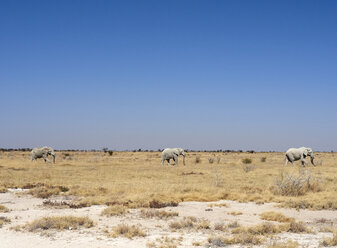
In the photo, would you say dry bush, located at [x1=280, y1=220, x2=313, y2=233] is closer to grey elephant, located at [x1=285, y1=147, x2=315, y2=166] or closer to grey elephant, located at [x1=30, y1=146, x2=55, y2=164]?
grey elephant, located at [x1=285, y1=147, x2=315, y2=166]

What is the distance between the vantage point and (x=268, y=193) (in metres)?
16.5

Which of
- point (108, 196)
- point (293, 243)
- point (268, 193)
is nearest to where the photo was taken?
point (293, 243)

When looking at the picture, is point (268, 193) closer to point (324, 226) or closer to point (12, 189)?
point (324, 226)

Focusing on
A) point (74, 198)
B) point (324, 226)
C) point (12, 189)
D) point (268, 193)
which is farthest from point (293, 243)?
point (12, 189)

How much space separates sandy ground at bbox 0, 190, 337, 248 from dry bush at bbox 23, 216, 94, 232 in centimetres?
26

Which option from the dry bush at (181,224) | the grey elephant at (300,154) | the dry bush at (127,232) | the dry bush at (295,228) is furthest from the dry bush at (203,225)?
the grey elephant at (300,154)

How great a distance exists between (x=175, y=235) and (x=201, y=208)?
4356 mm

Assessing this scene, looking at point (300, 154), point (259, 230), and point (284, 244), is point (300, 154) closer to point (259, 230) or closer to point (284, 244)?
point (259, 230)

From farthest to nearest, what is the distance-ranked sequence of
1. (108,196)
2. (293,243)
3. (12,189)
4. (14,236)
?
1. (12,189)
2. (108,196)
3. (14,236)
4. (293,243)

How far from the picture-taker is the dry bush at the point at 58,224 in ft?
→ 32.2

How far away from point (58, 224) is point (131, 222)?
6.61 feet

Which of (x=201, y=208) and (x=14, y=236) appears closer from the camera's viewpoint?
(x=14, y=236)

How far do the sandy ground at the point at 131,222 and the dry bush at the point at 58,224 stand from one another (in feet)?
0.85

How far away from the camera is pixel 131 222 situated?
10.9 metres
